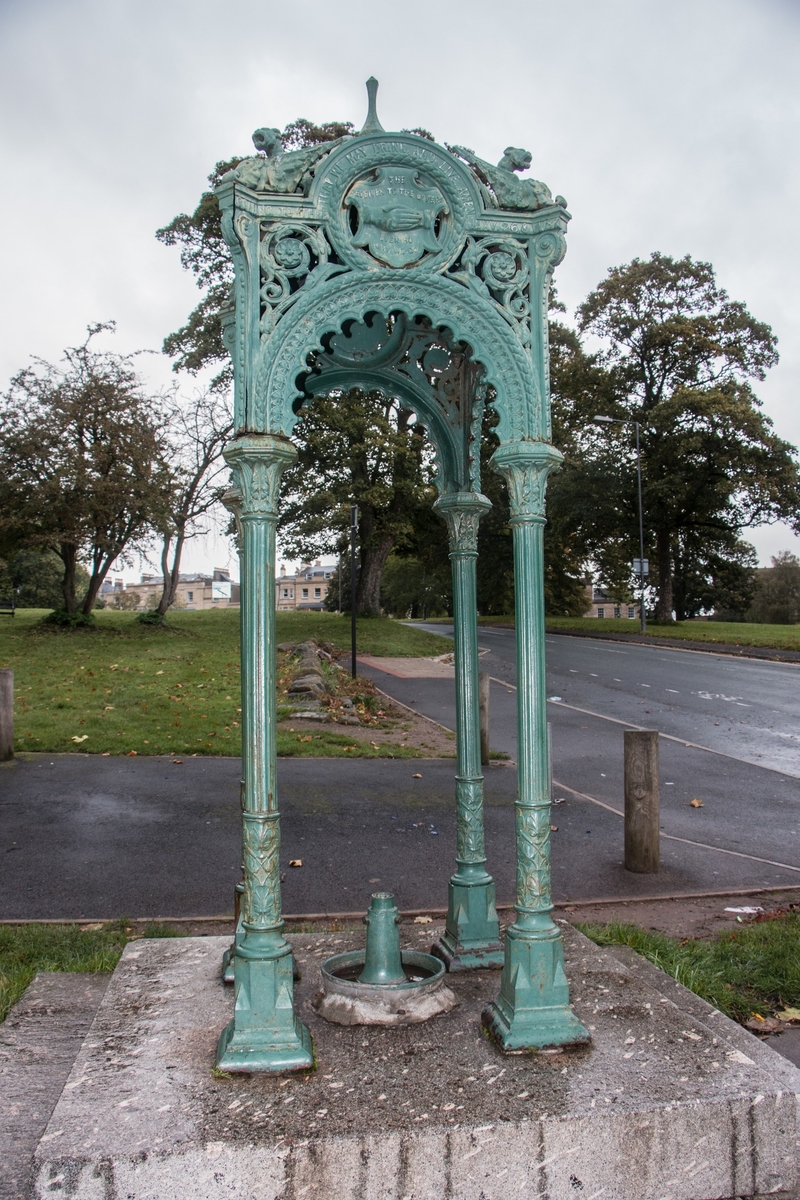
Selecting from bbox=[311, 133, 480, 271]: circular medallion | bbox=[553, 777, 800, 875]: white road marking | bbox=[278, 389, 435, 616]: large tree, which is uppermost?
bbox=[278, 389, 435, 616]: large tree

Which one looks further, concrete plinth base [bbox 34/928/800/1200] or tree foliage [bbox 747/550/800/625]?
tree foliage [bbox 747/550/800/625]

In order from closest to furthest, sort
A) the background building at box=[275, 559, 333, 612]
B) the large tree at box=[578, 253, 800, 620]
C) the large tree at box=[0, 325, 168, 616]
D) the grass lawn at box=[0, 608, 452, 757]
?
the grass lawn at box=[0, 608, 452, 757], the large tree at box=[0, 325, 168, 616], the large tree at box=[578, 253, 800, 620], the background building at box=[275, 559, 333, 612]

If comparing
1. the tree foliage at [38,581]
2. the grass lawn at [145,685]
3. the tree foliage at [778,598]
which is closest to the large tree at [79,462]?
the grass lawn at [145,685]

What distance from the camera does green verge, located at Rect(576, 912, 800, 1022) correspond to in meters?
4.39

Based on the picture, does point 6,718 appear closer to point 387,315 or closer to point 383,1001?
point 383,1001

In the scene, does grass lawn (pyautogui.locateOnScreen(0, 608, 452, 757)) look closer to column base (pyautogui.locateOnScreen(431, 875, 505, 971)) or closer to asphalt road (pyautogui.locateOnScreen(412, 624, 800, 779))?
asphalt road (pyautogui.locateOnScreen(412, 624, 800, 779))

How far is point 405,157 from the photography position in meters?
3.74

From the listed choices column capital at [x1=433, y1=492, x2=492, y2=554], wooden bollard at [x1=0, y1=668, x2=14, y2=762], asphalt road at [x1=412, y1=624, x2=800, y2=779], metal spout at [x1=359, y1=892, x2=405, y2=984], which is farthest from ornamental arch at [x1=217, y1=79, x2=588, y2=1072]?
wooden bollard at [x1=0, y1=668, x2=14, y2=762]

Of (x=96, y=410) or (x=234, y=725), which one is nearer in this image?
Result: (x=234, y=725)

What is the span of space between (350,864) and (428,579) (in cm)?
5361

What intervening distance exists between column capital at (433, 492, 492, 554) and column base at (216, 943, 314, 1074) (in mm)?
2329

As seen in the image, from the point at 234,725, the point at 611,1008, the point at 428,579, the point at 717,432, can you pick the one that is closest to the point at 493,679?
the point at 234,725

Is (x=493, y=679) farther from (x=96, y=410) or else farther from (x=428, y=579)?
(x=428, y=579)

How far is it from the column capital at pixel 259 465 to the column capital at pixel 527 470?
920 mm
